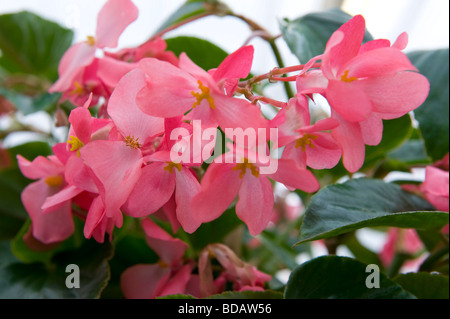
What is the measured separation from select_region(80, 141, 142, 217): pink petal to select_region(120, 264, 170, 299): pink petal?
0.14 meters

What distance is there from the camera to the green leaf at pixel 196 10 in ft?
1.56

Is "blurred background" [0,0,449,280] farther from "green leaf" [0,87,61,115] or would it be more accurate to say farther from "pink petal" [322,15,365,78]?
"pink petal" [322,15,365,78]

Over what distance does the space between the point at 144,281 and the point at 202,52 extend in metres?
0.23

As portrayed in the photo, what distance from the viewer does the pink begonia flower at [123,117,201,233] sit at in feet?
0.85

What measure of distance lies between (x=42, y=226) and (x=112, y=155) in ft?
0.50

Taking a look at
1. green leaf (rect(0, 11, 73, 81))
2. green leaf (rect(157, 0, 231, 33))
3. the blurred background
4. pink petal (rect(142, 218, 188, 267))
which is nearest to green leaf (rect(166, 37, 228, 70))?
green leaf (rect(157, 0, 231, 33))

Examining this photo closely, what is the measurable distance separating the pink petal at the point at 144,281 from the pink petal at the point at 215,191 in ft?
0.50

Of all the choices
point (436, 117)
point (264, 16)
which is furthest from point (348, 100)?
point (264, 16)

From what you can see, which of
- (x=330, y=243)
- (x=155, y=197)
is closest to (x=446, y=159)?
(x=330, y=243)

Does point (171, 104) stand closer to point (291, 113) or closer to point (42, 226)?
point (291, 113)

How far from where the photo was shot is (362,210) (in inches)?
12.8

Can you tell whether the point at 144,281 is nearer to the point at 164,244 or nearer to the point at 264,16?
the point at 164,244

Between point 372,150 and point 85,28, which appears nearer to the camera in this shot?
point 372,150

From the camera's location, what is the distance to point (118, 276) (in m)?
0.44
